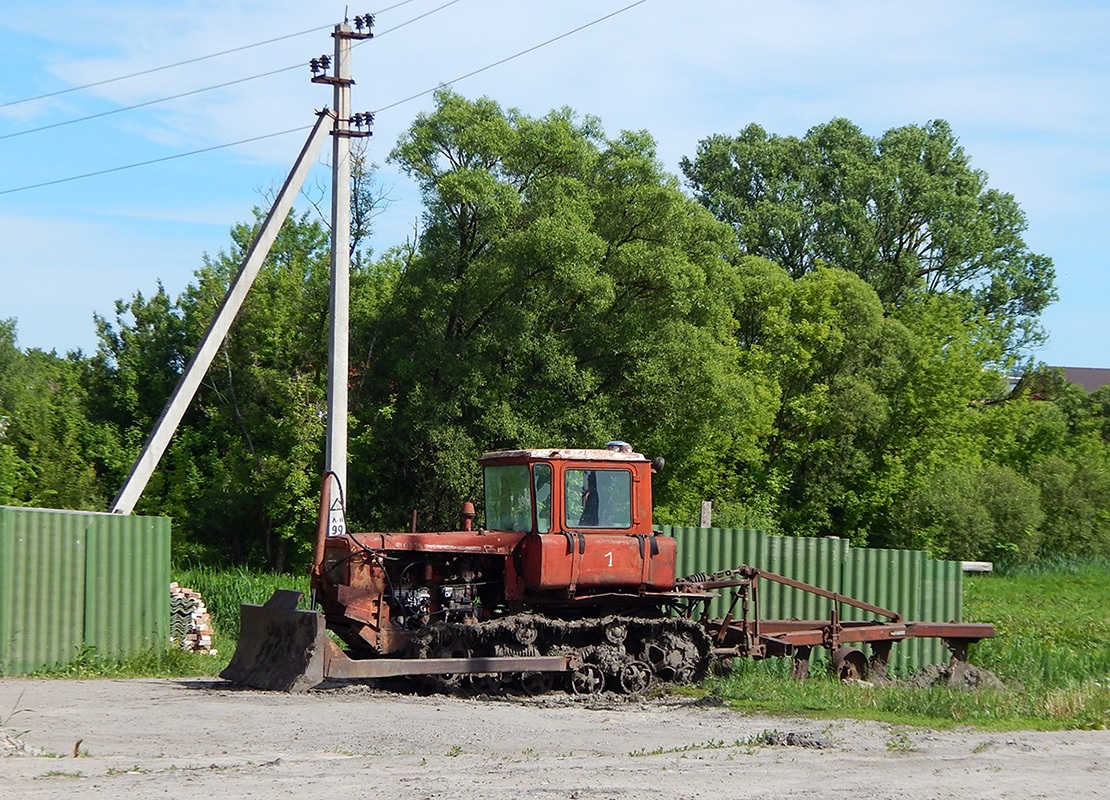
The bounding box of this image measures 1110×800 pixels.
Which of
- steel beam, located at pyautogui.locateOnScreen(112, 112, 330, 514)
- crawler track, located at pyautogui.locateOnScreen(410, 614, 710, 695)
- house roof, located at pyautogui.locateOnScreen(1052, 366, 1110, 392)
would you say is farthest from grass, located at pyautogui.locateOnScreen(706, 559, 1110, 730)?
house roof, located at pyautogui.locateOnScreen(1052, 366, 1110, 392)

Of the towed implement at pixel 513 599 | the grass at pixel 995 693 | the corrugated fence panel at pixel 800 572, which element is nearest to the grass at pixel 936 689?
the grass at pixel 995 693

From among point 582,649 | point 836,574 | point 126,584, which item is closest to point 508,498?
point 582,649

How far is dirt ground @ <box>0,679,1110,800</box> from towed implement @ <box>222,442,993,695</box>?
50 cm

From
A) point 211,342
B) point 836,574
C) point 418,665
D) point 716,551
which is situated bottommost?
point 418,665

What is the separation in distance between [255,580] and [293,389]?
7064mm

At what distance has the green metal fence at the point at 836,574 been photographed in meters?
20.0

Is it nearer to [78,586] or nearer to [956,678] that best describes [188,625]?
[78,586]

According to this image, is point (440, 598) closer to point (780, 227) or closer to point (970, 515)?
point (970, 515)

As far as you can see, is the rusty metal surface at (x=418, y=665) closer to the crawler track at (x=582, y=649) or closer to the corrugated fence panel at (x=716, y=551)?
the crawler track at (x=582, y=649)

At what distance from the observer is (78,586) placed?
56.6ft

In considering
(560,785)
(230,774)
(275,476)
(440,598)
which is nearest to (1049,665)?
(440,598)

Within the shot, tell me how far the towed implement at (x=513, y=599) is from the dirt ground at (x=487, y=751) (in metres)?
0.50

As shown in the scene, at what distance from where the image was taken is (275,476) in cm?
3197

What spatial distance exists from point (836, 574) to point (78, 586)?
1071 cm
